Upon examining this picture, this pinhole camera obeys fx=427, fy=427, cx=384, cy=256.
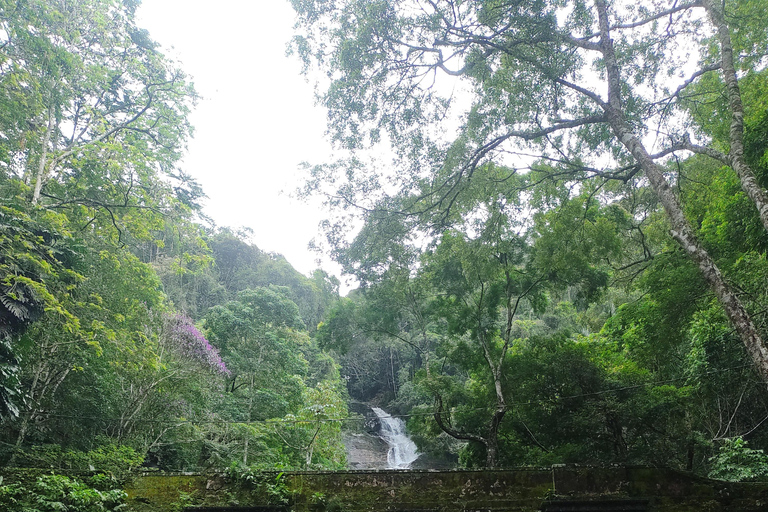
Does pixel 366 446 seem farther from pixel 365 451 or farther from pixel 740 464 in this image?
pixel 740 464

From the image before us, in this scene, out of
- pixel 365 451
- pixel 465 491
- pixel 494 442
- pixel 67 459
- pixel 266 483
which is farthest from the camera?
pixel 365 451

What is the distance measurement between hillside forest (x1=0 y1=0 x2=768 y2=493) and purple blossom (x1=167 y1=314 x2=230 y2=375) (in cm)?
10

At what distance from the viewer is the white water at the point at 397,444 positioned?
19.3m

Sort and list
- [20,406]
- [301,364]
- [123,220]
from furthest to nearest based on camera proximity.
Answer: [301,364] < [123,220] < [20,406]

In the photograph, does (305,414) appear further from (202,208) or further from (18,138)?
(18,138)

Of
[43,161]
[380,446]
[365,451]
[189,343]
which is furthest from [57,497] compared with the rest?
[380,446]

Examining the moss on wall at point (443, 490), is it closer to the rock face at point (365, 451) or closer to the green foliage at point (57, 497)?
the green foliage at point (57, 497)

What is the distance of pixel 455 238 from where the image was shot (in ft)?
31.7

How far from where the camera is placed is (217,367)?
41.4 ft

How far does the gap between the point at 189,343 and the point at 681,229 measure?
11.7 metres

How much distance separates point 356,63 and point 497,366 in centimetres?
695

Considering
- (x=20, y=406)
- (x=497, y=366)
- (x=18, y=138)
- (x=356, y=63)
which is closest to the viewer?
(x=20, y=406)

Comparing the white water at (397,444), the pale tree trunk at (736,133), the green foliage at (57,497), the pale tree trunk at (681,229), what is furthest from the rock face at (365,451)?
the pale tree trunk at (736,133)

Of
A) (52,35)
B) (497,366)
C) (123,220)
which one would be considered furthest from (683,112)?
(52,35)
